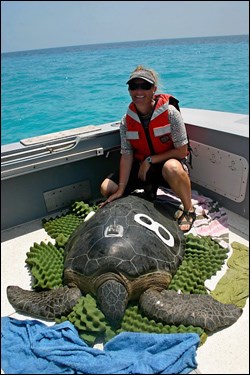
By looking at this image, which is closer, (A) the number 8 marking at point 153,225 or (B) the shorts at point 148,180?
(A) the number 8 marking at point 153,225

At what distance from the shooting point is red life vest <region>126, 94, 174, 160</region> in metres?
2.40

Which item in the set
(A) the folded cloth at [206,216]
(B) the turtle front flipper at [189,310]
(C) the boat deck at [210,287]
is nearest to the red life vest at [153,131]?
(A) the folded cloth at [206,216]

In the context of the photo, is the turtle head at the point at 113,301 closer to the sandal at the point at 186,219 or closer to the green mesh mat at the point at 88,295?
the green mesh mat at the point at 88,295

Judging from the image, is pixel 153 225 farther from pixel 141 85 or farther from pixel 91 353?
pixel 141 85

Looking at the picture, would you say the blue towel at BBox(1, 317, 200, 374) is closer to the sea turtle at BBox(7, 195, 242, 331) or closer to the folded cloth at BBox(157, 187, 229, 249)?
the sea turtle at BBox(7, 195, 242, 331)

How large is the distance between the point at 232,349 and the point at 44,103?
15.8 meters


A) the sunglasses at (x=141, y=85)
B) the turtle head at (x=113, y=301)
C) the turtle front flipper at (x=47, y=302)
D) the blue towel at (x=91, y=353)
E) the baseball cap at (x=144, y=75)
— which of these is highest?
the baseball cap at (x=144, y=75)

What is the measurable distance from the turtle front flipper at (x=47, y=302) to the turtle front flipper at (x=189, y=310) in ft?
1.41

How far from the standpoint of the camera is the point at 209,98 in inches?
666

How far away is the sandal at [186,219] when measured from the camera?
8.27ft

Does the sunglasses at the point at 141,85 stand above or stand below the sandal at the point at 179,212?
above

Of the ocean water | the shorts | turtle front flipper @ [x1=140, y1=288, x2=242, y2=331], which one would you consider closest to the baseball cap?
the shorts

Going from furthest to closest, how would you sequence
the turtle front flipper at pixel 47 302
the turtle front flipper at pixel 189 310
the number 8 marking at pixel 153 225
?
the number 8 marking at pixel 153 225 < the turtle front flipper at pixel 47 302 < the turtle front flipper at pixel 189 310

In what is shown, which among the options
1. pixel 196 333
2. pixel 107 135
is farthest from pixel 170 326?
pixel 107 135
